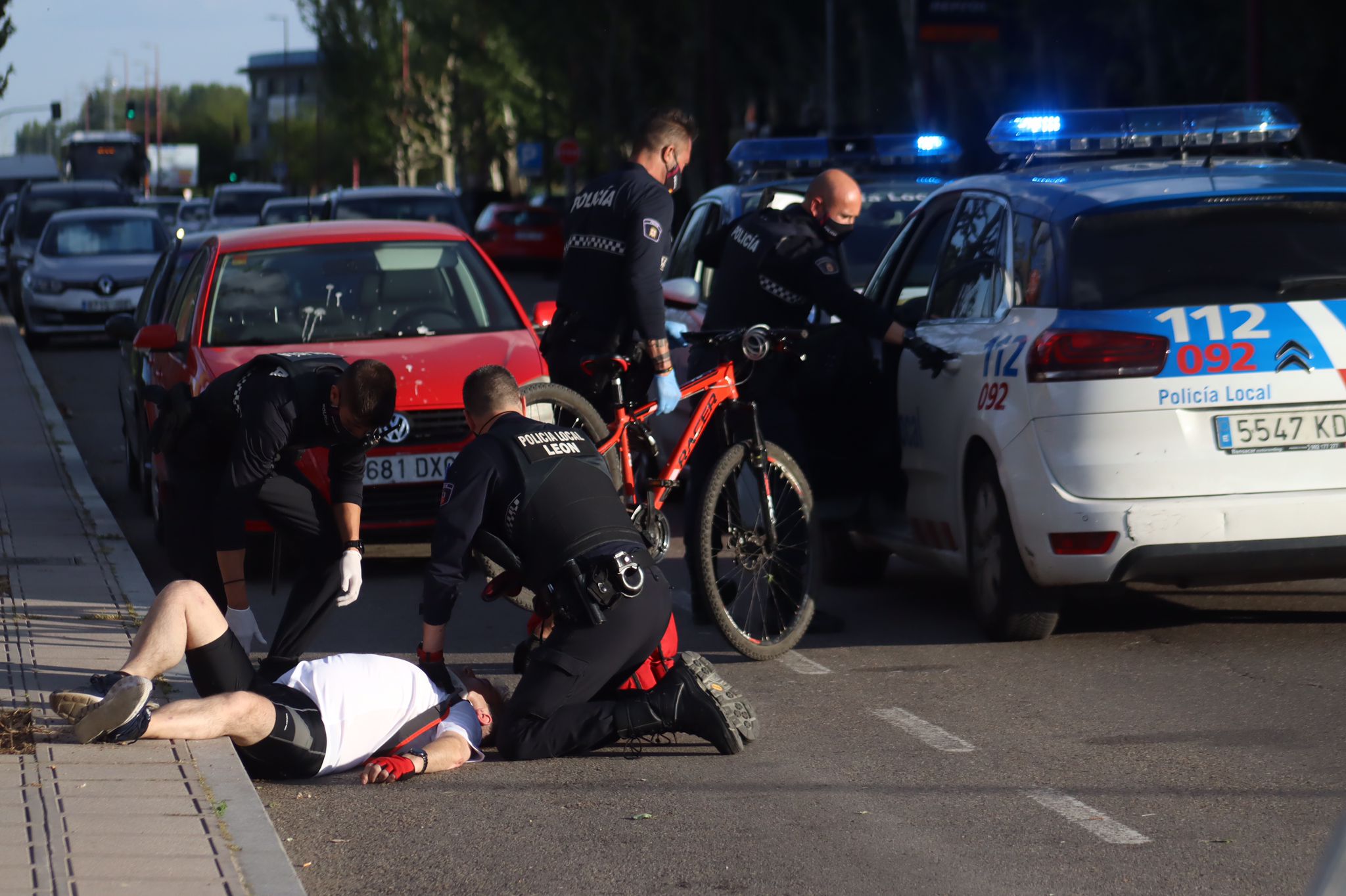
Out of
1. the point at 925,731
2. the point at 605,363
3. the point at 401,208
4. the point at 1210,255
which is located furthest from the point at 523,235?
the point at 925,731

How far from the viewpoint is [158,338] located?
936 cm

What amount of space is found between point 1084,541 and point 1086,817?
173cm

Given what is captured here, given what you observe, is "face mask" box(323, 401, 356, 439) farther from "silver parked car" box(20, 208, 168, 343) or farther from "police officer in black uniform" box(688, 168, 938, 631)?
"silver parked car" box(20, 208, 168, 343)

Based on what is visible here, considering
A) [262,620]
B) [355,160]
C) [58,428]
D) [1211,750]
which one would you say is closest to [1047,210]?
[1211,750]

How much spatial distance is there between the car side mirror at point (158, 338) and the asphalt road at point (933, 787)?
2.15 metres

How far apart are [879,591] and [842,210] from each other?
6.07 ft

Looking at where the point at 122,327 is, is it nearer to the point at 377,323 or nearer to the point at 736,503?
the point at 377,323

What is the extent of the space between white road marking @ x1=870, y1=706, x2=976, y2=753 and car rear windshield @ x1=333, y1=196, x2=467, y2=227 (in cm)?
1691

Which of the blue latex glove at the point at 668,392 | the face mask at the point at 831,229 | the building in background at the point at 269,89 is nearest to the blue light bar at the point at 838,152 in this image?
the face mask at the point at 831,229

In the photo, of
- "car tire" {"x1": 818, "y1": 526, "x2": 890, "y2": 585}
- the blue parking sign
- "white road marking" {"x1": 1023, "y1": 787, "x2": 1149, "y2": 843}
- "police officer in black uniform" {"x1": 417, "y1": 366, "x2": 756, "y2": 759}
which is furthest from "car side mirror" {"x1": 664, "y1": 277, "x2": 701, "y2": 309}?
the blue parking sign

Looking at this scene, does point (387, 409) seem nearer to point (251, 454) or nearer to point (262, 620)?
point (251, 454)

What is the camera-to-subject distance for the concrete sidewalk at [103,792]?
15.0ft

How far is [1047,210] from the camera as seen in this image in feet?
23.9

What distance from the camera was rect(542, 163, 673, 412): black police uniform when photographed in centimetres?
775
